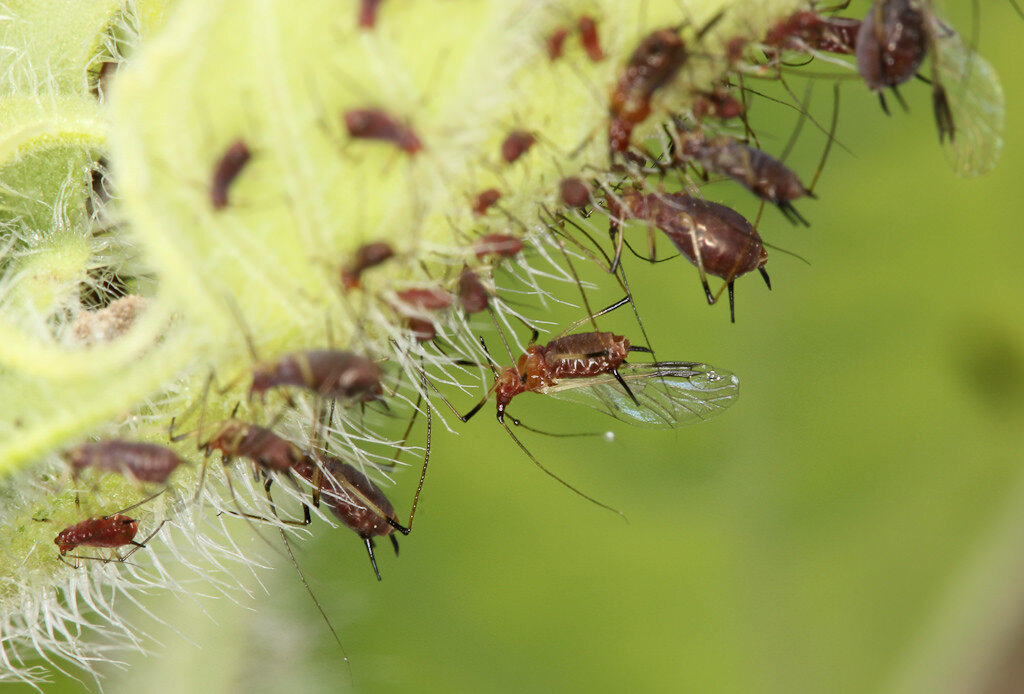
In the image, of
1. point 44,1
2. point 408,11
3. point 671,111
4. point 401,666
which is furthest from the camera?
point 401,666

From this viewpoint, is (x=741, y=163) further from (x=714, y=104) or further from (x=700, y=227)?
(x=714, y=104)

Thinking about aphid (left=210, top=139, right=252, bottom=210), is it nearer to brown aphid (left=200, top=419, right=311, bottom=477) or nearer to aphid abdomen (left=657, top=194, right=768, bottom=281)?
brown aphid (left=200, top=419, right=311, bottom=477)

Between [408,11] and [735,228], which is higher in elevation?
[408,11]

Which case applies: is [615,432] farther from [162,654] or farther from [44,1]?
[44,1]

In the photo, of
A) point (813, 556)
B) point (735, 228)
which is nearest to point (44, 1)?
point (735, 228)

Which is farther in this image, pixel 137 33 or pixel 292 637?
pixel 292 637

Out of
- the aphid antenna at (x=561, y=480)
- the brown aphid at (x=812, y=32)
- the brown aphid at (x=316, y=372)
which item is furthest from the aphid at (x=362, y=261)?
the aphid antenna at (x=561, y=480)

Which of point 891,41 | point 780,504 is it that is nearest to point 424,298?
point 891,41
